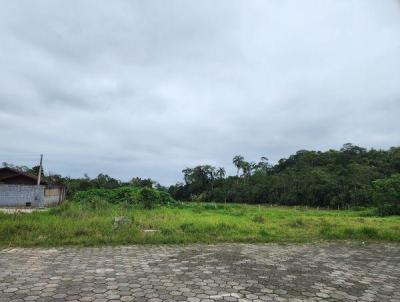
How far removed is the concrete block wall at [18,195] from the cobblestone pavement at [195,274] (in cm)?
2092

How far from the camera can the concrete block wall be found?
2744 centimetres

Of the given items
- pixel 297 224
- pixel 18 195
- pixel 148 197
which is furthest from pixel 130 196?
pixel 297 224

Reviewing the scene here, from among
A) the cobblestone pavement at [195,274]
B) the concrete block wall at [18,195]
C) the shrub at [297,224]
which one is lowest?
the cobblestone pavement at [195,274]

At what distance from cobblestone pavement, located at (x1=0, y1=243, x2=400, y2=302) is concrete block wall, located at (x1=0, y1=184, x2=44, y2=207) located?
2092 cm

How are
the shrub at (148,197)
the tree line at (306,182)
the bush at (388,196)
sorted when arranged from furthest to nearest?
the tree line at (306,182) < the bush at (388,196) < the shrub at (148,197)

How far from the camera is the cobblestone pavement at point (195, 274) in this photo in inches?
201

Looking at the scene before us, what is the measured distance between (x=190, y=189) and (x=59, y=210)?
224ft

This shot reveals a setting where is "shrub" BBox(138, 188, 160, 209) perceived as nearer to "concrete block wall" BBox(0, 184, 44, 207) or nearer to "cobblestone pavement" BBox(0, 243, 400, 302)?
"concrete block wall" BBox(0, 184, 44, 207)

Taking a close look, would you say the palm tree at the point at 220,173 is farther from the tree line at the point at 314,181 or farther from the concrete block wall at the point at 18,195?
the concrete block wall at the point at 18,195

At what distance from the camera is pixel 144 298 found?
4852 millimetres

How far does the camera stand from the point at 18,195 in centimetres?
2770

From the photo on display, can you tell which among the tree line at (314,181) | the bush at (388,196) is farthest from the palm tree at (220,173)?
the bush at (388,196)

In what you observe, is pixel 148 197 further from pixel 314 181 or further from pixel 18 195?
pixel 314 181

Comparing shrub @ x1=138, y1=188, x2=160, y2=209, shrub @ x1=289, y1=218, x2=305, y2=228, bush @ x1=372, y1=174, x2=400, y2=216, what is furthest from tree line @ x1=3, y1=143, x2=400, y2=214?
shrub @ x1=289, y1=218, x2=305, y2=228
